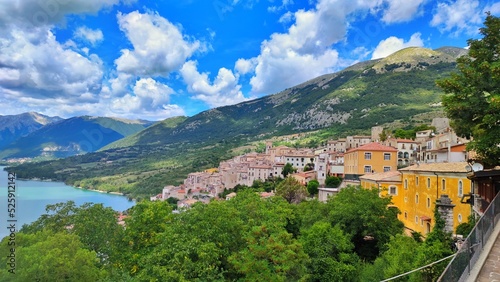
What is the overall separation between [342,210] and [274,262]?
12939 mm

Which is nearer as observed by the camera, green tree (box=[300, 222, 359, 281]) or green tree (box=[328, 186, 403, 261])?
green tree (box=[300, 222, 359, 281])

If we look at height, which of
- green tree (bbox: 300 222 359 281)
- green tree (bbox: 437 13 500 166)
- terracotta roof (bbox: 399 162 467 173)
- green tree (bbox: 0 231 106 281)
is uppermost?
green tree (bbox: 437 13 500 166)

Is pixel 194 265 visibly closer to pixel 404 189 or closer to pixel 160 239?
pixel 160 239

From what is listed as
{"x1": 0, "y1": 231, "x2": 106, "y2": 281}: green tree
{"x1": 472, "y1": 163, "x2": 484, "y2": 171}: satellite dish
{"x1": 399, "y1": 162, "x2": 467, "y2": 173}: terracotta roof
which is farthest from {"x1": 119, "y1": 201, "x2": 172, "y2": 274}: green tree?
{"x1": 399, "y1": 162, "x2": 467, "y2": 173}: terracotta roof

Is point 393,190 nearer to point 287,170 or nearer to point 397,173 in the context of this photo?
point 397,173

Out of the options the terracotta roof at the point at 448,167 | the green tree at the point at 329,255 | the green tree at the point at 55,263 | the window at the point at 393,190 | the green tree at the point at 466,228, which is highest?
the terracotta roof at the point at 448,167

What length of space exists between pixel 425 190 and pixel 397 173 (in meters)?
7.40

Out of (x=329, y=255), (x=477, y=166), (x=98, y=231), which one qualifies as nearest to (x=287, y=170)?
(x=329, y=255)

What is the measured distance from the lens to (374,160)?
47031mm

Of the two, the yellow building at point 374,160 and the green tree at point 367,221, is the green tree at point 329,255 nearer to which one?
the green tree at point 367,221

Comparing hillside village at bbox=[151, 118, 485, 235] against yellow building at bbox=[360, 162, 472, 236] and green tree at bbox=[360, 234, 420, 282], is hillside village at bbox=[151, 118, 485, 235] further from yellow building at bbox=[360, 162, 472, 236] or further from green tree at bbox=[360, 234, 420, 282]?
green tree at bbox=[360, 234, 420, 282]

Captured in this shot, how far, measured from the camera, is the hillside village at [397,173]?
70.7 feet

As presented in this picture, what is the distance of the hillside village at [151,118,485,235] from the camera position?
21.5m

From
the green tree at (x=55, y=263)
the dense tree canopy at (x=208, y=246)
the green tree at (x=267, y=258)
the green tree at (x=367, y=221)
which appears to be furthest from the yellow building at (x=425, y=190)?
the green tree at (x=55, y=263)
